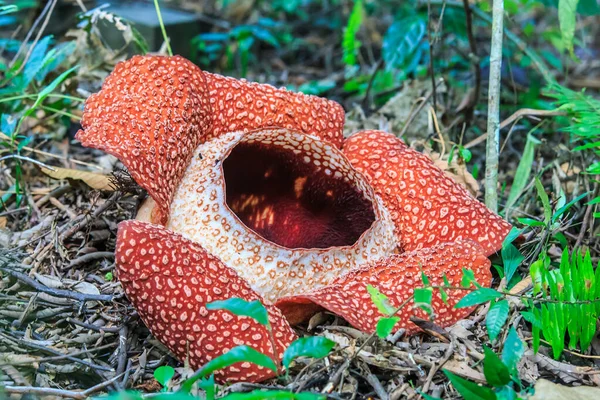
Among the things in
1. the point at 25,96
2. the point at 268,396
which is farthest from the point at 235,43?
the point at 268,396

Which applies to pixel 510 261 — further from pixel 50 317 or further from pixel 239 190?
pixel 50 317

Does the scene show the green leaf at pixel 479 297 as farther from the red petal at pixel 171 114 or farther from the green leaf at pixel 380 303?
the red petal at pixel 171 114

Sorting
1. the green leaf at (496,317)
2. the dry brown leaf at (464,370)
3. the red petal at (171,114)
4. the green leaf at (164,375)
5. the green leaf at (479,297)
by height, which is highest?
the red petal at (171,114)

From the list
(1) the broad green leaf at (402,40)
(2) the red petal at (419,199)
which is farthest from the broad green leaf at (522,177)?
(1) the broad green leaf at (402,40)

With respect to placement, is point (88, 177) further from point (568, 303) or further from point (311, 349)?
point (568, 303)

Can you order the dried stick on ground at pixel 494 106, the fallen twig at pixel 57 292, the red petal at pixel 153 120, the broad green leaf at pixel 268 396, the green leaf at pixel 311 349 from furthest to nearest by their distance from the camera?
1. the dried stick on ground at pixel 494 106
2. the fallen twig at pixel 57 292
3. the red petal at pixel 153 120
4. the green leaf at pixel 311 349
5. the broad green leaf at pixel 268 396

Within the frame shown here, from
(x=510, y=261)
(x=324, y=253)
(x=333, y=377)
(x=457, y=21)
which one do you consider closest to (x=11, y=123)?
(x=324, y=253)

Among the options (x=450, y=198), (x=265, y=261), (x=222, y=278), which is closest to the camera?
(x=222, y=278)

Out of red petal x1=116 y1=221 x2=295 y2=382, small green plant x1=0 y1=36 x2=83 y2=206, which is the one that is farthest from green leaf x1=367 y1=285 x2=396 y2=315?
small green plant x1=0 y1=36 x2=83 y2=206
